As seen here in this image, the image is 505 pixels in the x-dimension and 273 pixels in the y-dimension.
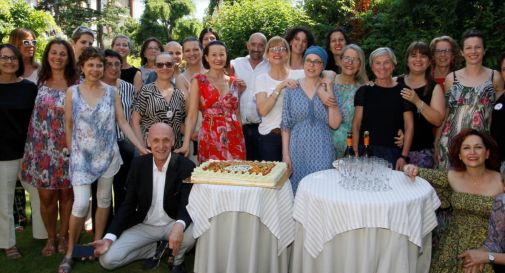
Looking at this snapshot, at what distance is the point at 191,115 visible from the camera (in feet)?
15.3

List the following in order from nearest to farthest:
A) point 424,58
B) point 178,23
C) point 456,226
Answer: point 456,226 → point 424,58 → point 178,23

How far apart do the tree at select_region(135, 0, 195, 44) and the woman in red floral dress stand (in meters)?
27.3

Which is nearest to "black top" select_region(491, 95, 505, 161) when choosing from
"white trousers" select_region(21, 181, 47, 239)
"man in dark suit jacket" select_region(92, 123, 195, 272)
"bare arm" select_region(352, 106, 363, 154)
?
"bare arm" select_region(352, 106, 363, 154)

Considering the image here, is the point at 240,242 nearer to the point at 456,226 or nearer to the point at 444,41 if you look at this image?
the point at 456,226

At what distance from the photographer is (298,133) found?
4367mm

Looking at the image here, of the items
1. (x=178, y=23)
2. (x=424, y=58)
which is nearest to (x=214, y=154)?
(x=424, y=58)

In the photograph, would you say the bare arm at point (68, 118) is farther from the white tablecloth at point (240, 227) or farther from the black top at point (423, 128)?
the black top at point (423, 128)

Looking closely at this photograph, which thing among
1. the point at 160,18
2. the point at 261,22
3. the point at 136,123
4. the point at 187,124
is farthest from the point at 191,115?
the point at 160,18

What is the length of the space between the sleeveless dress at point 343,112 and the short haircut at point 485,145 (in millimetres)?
1093

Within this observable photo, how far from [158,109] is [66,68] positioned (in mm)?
997

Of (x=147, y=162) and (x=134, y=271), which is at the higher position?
(x=147, y=162)

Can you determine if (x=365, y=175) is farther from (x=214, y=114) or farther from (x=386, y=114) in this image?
(x=214, y=114)

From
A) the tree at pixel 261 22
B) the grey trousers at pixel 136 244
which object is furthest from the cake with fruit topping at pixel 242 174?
the tree at pixel 261 22

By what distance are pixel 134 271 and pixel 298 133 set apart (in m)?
2.02
